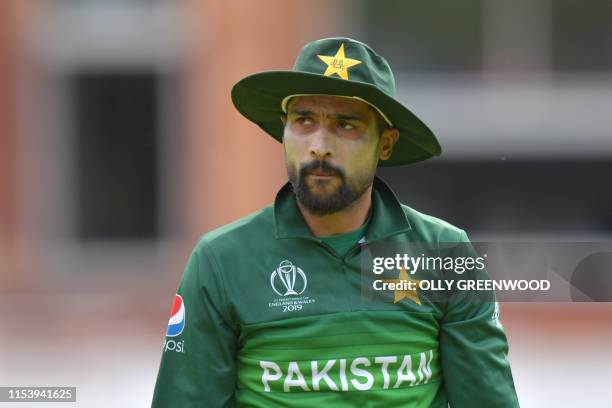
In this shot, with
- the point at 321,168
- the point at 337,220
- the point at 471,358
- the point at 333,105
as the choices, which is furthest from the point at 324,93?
the point at 471,358

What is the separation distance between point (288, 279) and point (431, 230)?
13.4 inches

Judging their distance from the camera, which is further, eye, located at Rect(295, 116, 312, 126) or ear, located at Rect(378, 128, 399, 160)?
ear, located at Rect(378, 128, 399, 160)

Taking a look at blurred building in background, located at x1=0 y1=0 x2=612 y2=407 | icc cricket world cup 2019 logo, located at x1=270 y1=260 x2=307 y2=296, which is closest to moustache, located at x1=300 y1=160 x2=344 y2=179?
icc cricket world cup 2019 logo, located at x1=270 y1=260 x2=307 y2=296

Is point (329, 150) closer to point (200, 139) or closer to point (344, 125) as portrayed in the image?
point (344, 125)

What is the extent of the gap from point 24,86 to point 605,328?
3409 millimetres

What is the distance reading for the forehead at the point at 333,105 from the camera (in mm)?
1915

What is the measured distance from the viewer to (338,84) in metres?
1.86

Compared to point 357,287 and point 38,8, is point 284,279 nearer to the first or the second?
point 357,287

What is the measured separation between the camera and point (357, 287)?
1951mm

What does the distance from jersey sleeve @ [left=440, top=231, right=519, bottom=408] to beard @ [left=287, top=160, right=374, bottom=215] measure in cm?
31

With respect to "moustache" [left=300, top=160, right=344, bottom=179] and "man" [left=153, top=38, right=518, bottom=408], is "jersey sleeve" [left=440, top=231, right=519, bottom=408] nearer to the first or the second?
"man" [left=153, top=38, right=518, bottom=408]

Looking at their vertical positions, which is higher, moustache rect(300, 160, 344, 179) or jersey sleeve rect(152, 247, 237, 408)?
moustache rect(300, 160, 344, 179)

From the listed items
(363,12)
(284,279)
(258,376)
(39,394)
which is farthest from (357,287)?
(363,12)

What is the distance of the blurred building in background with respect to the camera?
4934 mm
